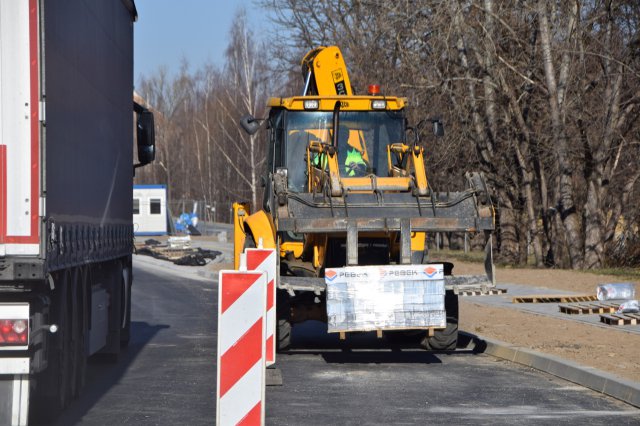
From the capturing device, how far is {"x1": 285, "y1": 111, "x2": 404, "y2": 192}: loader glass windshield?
1617cm

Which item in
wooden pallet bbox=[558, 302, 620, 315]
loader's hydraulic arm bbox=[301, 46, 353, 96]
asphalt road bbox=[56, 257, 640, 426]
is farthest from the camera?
loader's hydraulic arm bbox=[301, 46, 353, 96]

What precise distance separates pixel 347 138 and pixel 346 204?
233 centimetres

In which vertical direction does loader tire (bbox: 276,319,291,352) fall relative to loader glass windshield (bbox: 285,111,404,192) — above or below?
below

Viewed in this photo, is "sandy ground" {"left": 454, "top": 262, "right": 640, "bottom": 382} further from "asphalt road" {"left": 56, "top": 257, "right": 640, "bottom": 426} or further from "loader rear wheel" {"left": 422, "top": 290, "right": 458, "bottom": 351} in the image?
"loader rear wheel" {"left": 422, "top": 290, "right": 458, "bottom": 351}

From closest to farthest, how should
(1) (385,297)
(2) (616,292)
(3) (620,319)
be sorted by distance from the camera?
(1) (385,297) < (3) (620,319) < (2) (616,292)

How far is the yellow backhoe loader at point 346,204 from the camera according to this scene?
14.0 metres

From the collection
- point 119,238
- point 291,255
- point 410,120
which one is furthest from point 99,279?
point 410,120

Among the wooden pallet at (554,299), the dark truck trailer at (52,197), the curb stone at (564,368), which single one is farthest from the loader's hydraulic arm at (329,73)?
the dark truck trailer at (52,197)

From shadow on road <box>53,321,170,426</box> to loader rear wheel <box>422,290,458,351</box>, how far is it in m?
3.79

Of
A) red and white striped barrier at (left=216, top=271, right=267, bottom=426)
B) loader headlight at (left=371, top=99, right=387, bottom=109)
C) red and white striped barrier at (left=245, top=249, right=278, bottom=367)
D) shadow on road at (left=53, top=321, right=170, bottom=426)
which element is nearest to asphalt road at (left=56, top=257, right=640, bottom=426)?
shadow on road at (left=53, top=321, right=170, bottom=426)

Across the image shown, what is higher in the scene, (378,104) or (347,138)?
(378,104)

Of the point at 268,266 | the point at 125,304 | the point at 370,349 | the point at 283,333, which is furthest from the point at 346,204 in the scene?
the point at 125,304

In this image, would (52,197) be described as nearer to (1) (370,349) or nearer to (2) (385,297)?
(2) (385,297)

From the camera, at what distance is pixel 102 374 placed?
12977mm
